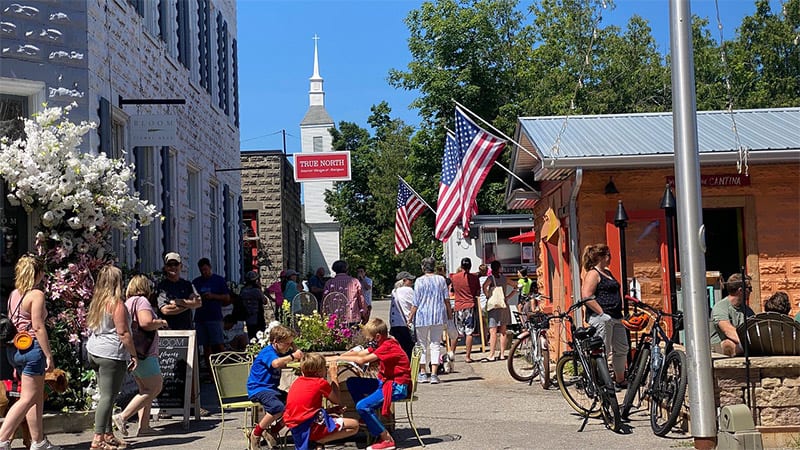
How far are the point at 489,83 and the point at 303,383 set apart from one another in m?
33.5

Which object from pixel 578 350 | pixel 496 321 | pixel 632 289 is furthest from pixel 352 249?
pixel 578 350

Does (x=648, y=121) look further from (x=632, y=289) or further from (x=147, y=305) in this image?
(x=147, y=305)

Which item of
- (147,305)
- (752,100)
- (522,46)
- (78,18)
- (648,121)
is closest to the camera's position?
(147,305)

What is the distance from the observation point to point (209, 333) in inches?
547

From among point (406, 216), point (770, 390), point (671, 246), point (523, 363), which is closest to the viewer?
point (770, 390)

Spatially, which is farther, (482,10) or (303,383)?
(482,10)

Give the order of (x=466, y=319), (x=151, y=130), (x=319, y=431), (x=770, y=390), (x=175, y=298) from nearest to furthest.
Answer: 1. (x=770, y=390)
2. (x=319, y=431)
3. (x=175, y=298)
4. (x=151, y=130)
5. (x=466, y=319)

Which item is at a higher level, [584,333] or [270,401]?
[584,333]

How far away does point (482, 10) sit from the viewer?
1682 inches

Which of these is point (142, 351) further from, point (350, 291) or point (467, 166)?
point (467, 166)

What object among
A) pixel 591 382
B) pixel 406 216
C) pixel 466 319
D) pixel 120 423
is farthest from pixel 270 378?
pixel 406 216

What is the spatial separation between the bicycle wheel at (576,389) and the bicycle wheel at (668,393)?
744 millimetres

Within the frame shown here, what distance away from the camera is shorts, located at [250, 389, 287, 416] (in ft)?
29.6

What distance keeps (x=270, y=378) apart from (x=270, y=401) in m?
0.22
